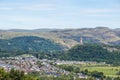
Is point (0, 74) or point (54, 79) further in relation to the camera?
point (54, 79)

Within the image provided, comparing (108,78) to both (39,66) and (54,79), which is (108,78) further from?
(39,66)

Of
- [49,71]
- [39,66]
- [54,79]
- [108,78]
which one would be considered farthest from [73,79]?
[39,66]

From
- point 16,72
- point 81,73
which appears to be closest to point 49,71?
point 81,73

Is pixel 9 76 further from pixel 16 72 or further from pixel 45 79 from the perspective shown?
pixel 45 79

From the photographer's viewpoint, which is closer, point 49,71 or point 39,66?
point 49,71

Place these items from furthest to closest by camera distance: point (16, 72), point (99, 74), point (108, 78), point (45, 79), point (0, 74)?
point (99, 74) < point (108, 78) < point (45, 79) < point (16, 72) < point (0, 74)

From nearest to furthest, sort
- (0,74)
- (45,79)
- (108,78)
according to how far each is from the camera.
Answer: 1. (0,74)
2. (45,79)
3. (108,78)

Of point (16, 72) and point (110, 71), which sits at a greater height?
point (16, 72)

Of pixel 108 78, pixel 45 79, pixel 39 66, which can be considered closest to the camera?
pixel 45 79

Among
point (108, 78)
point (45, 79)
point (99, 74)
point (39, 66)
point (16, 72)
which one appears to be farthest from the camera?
point (39, 66)
